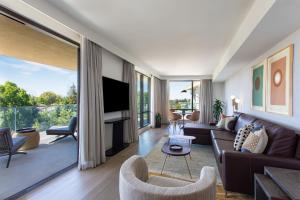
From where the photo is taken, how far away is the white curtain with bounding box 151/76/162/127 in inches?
310

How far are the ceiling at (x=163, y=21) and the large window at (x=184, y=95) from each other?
191 inches

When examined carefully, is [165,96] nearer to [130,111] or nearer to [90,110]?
[130,111]

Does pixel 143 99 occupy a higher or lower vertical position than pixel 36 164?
higher

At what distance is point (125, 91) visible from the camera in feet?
15.9

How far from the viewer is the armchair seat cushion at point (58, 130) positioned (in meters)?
3.71

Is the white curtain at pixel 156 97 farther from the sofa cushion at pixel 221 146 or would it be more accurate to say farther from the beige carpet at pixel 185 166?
A: the sofa cushion at pixel 221 146

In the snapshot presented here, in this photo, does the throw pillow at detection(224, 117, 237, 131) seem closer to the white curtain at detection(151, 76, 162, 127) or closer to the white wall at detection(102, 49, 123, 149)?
the white wall at detection(102, 49, 123, 149)

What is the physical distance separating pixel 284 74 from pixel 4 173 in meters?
4.67

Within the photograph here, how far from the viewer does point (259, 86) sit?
12.3ft

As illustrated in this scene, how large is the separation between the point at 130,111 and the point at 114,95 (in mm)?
1051

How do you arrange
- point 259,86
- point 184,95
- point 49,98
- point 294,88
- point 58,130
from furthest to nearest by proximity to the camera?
point 184,95 → point 58,130 → point 259,86 → point 49,98 → point 294,88

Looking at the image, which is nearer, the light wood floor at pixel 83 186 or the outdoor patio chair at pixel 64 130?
the light wood floor at pixel 83 186

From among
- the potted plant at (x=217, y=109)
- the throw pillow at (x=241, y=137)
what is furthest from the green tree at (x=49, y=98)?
the potted plant at (x=217, y=109)

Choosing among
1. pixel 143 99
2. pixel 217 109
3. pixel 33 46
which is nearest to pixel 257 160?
pixel 33 46
